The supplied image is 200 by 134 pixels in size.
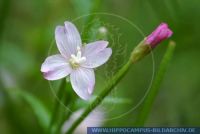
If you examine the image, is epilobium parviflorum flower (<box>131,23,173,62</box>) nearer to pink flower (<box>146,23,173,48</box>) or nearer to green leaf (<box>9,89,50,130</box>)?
pink flower (<box>146,23,173,48</box>)

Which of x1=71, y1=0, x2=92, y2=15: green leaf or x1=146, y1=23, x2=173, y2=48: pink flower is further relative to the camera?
x1=71, y1=0, x2=92, y2=15: green leaf

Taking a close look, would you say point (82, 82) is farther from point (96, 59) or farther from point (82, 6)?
point (82, 6)

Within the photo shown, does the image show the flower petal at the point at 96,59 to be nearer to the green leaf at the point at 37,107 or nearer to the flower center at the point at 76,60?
the flower center at the point at 76,60

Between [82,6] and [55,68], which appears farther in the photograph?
[82,6]

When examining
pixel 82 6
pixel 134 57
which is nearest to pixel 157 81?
pixel 134 57

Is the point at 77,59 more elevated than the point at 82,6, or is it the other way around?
the point at 82,6

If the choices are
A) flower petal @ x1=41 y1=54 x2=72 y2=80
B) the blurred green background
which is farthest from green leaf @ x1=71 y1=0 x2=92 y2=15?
flower petal @ x1=41 y1=54 x2=72 y2=80

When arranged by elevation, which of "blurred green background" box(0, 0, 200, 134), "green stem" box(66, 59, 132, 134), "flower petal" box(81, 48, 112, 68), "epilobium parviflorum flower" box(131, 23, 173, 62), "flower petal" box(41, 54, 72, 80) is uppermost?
"blurred green background" box(0, 0, 200, 134)
